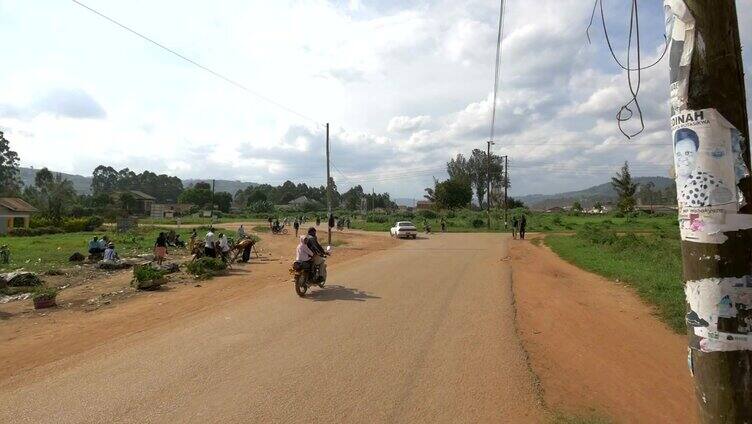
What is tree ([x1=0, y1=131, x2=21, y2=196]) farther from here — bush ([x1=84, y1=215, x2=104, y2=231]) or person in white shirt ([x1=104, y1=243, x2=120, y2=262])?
person in white shirt ([x1=104, y1=243, x2=120, y2=262])

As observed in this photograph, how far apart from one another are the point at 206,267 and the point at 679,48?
50.6 ft

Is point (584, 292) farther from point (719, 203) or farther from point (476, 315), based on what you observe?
point (719, 203)

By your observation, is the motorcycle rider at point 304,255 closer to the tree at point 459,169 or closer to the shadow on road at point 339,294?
the shadow on road at point 339,294

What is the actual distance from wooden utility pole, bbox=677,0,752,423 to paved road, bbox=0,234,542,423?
264cm

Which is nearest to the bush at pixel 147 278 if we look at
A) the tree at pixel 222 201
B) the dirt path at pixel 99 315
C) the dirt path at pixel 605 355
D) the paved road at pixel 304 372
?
the dirt path at pixel 99 315

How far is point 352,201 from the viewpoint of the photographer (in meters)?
136

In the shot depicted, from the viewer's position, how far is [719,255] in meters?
2.27

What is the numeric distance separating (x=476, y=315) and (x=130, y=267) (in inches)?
587

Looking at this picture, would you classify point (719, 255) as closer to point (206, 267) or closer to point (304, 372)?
point (304, 372)

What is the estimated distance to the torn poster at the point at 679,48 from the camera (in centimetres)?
243

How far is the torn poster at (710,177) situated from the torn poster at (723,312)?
0.70 feet

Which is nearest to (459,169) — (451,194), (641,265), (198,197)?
(451,194)

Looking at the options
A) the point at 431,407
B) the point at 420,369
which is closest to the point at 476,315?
the point at 420,369

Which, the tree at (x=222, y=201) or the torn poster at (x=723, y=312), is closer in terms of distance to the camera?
the torn poster at (x=723, y=312)
